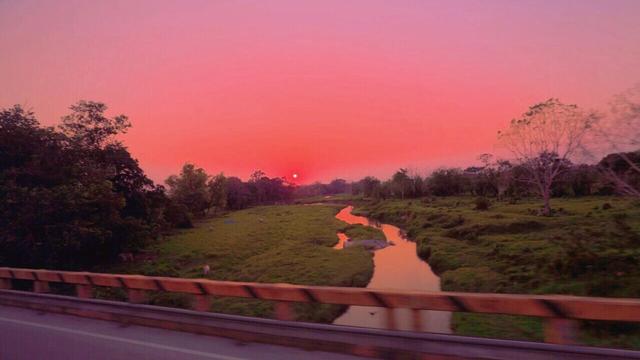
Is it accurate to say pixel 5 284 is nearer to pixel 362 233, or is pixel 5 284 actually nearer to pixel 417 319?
pixel 417 319

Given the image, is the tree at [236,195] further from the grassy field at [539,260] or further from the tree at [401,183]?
the grassy field at [539,260]

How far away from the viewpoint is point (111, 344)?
5.85m

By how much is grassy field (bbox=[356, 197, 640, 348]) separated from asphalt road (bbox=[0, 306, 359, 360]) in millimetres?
9637

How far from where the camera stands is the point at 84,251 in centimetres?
2103

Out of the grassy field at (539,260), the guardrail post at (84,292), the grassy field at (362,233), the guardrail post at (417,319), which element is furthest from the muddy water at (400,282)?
the guardrail post at (84,292)

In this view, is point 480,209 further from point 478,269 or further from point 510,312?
point 510,312

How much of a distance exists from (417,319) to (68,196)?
1844cm

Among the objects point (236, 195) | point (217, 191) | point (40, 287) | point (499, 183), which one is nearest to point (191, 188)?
point (217, 191)

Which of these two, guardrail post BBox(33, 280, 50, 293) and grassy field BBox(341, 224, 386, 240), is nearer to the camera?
guardrail post BBox(33, 280, 50, 293)

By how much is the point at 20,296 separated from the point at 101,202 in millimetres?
11814

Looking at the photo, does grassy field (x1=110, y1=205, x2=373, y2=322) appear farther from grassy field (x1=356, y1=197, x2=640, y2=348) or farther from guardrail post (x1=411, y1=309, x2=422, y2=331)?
guardrail post (x1=411, y1=309, x2=422, y2=331)

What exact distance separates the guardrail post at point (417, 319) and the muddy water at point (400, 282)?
0.05 m

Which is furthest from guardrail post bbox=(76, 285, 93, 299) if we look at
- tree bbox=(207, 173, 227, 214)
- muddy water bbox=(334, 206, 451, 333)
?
tree bbox=(207, 173, 227, 214)

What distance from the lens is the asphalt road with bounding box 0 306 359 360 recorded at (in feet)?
16.9
